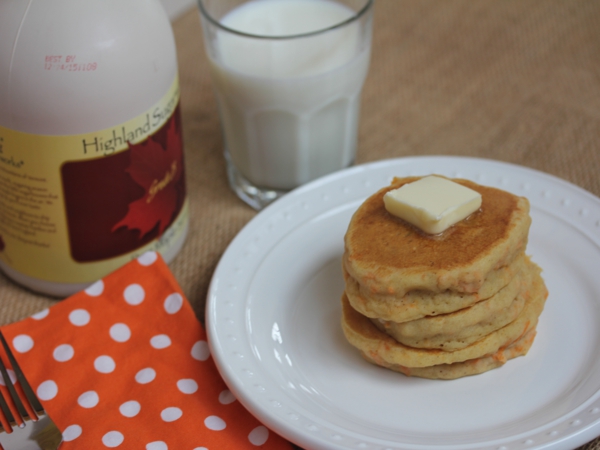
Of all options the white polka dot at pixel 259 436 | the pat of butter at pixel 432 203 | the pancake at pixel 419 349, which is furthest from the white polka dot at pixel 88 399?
the pat of butter at pixel 432 203

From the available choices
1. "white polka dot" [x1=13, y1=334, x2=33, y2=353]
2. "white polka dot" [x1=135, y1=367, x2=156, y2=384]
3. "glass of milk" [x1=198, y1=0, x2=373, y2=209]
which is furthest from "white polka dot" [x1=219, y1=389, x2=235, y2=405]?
"glass of milk" [x1=198, y1=0, x2=373, y2=209]

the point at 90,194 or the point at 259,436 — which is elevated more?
the point at 90,194

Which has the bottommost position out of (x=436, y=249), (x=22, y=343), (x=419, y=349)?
(x=22, y=343)

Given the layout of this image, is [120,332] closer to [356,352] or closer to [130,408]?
[130,408]

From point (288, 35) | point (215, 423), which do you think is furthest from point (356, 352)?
point (288, 35)

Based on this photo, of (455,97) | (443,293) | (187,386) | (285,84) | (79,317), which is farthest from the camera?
(455,97)

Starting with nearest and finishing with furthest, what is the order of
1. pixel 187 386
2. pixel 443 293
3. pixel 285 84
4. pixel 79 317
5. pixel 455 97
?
pixel 443 293, pixel 187 386, pixel 79 317, pixel 285 84, pixel 455 97

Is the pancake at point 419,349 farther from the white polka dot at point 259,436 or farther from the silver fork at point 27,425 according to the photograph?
the silver fork at point 27,425
